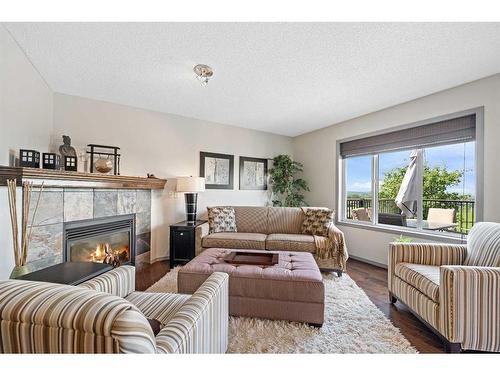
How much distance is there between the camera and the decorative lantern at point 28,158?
1.97 m

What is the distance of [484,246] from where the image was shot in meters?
1.83

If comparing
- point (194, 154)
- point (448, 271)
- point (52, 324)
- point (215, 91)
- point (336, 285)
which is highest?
point (215, 91)

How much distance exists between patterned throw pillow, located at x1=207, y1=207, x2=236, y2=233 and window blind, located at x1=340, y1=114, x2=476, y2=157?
234cm

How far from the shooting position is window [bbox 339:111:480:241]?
8.75 ft

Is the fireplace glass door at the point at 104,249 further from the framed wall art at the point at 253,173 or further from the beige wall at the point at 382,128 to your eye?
the beige wall at the point at 382,128

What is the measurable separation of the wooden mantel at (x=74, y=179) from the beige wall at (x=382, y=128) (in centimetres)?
287

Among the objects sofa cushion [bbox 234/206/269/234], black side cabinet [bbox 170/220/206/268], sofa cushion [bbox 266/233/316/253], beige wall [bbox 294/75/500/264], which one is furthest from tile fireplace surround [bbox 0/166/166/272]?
beige wall [bbox 294/75/500/264]

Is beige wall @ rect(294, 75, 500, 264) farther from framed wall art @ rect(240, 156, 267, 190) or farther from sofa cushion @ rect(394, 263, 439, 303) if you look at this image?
sofa cushion @ rect(394, 263, 439, 303)

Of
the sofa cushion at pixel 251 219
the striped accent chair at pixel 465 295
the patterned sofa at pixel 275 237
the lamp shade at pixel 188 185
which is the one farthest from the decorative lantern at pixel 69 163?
the striped accent chair at pixel 465 295
